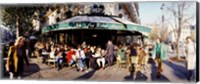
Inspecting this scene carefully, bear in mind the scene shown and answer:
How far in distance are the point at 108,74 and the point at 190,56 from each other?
2463mm

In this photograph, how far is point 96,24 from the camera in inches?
503

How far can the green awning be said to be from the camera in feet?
40.9

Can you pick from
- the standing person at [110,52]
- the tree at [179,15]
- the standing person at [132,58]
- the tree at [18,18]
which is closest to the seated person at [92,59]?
the standing person at [110,52]

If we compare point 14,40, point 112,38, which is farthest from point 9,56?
point 112,38

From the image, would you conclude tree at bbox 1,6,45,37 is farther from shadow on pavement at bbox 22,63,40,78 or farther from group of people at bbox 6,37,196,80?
shadow on pavement at bbox 22,63,40,78

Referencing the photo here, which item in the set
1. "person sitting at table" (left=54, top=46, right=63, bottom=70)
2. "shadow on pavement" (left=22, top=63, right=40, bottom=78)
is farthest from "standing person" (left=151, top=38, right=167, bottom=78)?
"shadow on pavement" (left=22, top=63, right=40, bottom=78)

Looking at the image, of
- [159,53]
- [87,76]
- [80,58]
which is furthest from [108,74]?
[159,53]

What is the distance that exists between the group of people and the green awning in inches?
18.7

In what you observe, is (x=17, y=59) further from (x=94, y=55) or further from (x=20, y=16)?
(x=94, y=55)

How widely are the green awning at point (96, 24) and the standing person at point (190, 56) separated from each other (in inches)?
46.7

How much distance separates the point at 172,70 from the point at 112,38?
197cm

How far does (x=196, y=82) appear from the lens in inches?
474

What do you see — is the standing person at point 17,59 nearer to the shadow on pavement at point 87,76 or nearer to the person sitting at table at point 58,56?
the person sitting at table at point 58,56

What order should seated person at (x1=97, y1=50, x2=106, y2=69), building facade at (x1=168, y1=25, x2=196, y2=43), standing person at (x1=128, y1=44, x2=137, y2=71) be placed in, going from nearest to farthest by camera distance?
building facade at (x1=168, y1=25, x2=196, y2=43)
standing person at (x1=128, y1=44, x2=137, y2=71)
seated person at (x1=97, y1=50, x2=106, y2=69)
